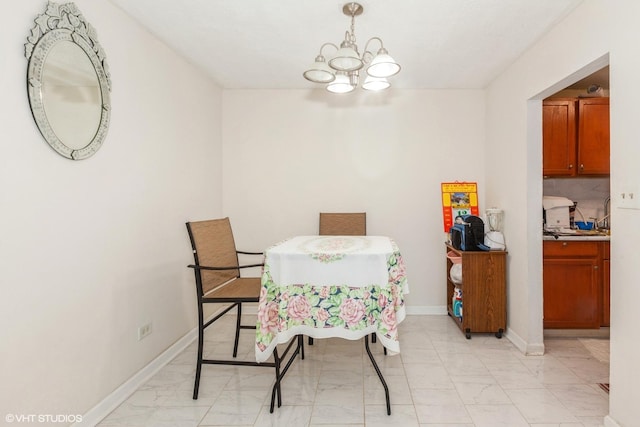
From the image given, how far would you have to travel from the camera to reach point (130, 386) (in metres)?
2.27

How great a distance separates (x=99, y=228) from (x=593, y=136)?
13.6ft

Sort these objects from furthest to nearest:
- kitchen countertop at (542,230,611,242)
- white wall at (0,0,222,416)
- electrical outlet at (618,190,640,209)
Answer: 1. kitchen countertop at (542,230,611,242)
2. electrical outlet at (618,190,640,209)
3. white wall at (0,0,222,416)

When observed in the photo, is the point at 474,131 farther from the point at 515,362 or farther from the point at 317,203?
the point at 515,362

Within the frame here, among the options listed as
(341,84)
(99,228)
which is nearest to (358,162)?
(341,84)

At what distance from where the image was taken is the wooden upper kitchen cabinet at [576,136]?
10.7 ft

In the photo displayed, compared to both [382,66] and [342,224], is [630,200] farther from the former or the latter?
[342,224]

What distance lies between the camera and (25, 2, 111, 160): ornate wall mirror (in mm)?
1615

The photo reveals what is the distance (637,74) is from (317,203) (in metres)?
2.74

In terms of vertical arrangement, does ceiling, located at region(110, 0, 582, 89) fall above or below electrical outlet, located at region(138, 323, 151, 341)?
above

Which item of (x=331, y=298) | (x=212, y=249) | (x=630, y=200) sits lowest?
(x=331, y=298)

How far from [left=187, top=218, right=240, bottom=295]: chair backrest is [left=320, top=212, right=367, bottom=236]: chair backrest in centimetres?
105

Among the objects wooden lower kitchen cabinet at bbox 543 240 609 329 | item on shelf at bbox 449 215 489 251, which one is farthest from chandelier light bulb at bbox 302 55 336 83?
wooden lower kitchen cabinet at bbox 543 240 609 329

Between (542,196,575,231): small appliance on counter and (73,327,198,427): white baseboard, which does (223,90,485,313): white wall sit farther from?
(73,327,198,427): white baseboard

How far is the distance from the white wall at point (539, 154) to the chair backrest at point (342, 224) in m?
1.35
